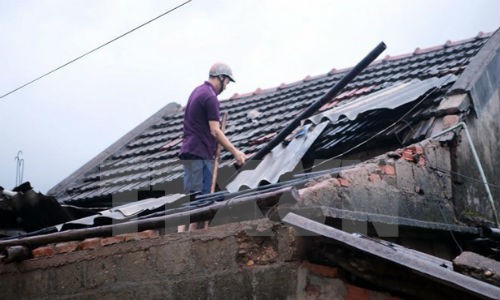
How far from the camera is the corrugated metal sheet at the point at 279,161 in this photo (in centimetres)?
505

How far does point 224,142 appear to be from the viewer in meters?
5.76

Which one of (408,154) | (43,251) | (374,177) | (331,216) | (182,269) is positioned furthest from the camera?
(408,154)

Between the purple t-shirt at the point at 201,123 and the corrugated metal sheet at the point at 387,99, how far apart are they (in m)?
0.96

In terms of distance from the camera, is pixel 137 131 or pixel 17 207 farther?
pixel 137 131

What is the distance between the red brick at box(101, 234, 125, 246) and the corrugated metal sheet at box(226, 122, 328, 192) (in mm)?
919

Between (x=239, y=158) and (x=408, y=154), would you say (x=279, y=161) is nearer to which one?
(x=239, y=158)

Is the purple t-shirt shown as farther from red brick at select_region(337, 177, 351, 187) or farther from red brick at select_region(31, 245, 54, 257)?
red brick at select_region(337, 177, 351, 187)

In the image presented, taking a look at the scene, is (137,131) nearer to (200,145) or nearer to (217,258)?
(200,145)

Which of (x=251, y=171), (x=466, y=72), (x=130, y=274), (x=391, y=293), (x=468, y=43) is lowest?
(x=391, y=293)

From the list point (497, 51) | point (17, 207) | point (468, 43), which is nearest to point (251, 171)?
point (17, 207)

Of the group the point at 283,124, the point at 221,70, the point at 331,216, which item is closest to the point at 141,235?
the point at 331,216

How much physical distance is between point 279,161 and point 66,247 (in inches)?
75.5

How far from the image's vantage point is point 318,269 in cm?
373

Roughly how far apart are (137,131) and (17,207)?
489 cm
